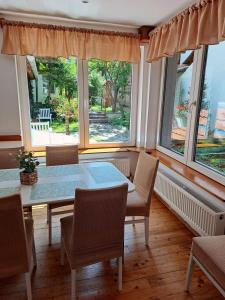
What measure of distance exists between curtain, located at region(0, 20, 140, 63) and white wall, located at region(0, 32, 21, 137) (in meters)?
0.20

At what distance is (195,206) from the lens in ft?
6.98

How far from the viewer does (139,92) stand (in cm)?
338

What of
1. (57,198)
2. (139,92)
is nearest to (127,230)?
(57,198)

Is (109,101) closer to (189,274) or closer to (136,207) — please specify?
(136,207)

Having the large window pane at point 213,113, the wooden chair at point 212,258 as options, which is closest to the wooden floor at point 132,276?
the wooden chair at point 212,258

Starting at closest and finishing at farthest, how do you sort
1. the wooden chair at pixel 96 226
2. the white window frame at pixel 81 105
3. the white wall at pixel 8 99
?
the wooden chair at pixel 96 226 < the white wall at pixel 8 99 < the white window frame at pixel 81 105

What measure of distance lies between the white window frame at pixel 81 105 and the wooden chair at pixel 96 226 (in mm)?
2008

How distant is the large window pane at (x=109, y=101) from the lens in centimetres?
323

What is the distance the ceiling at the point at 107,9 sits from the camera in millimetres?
2260

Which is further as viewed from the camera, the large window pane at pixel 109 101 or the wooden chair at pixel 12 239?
the large window pane at pixel 109 101

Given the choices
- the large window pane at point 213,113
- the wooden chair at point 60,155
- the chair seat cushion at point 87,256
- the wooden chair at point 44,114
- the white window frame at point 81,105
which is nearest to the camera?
the chair seat cushion at point 87,256

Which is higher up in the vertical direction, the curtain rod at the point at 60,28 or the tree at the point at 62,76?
the curtain rod at the point at 60,28

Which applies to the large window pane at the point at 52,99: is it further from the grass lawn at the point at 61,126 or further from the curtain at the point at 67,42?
the curtain at the point at 67,42

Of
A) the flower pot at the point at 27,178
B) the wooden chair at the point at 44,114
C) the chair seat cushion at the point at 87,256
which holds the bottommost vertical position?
the chair seat cushion at the point at 87,256
